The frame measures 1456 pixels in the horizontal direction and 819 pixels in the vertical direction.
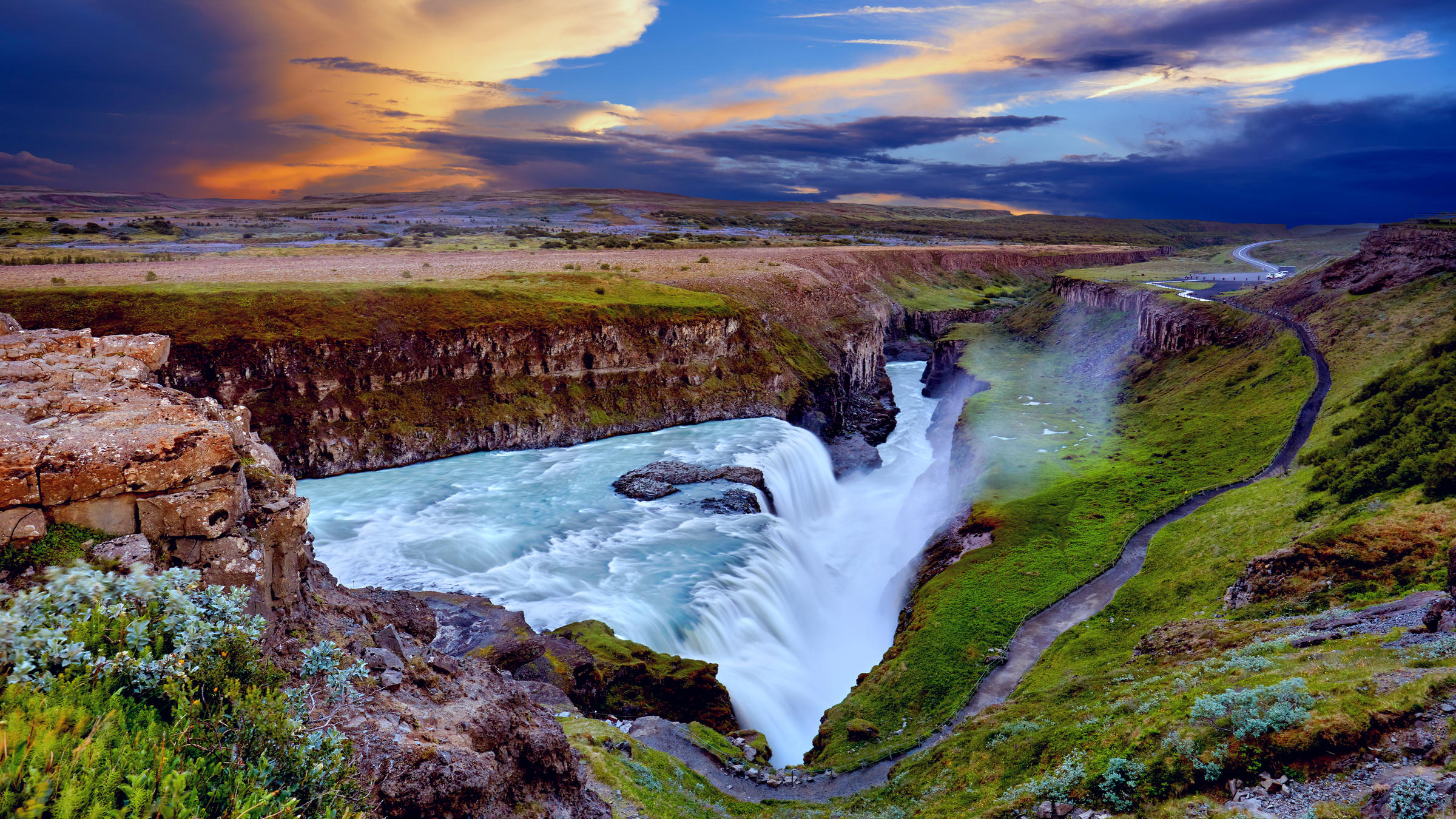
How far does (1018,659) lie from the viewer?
29812 mm

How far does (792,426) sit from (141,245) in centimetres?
10270

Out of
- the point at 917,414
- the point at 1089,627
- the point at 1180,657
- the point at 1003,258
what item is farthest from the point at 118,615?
the point at 1003,258

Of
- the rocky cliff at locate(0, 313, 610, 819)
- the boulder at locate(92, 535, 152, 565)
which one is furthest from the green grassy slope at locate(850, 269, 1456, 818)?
the boulder at locate(92, 535, 152, 565)

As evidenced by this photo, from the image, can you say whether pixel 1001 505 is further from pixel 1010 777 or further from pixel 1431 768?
pixel 1431 768

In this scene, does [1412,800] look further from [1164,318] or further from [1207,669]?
[1164,318]

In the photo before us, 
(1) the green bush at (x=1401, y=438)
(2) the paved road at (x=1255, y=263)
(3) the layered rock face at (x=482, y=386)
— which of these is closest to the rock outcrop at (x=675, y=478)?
(3) the layered rock face at (x=482, y=386)

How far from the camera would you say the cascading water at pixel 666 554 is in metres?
33.3

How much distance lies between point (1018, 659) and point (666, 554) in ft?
62.9

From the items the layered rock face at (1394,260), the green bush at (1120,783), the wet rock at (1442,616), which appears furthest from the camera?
the layered rock face at (1394,260)

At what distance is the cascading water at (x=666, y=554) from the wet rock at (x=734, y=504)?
887 millimetres

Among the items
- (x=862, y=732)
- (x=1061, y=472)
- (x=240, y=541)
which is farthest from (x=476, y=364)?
(x=240, y=541)

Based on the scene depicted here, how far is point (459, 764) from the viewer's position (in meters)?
11.1

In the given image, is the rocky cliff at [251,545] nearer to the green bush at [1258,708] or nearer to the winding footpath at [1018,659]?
the winding footpath at [1018,659]

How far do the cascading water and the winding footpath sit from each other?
261 inches
